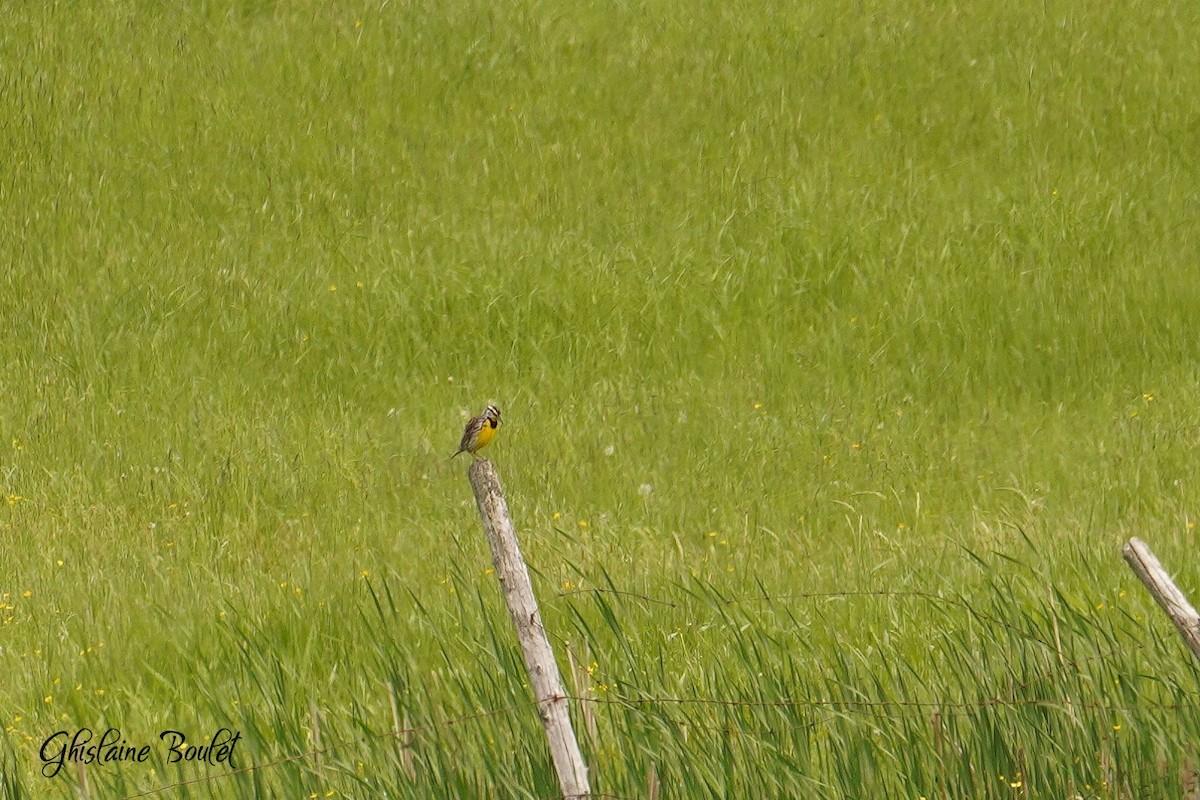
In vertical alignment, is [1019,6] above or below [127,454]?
above

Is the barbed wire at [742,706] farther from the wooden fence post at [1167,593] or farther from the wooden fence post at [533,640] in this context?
the wooden fence post at [1167,593]

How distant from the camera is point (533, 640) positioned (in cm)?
429

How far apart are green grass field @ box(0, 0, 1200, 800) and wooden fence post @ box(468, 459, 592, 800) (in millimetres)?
304

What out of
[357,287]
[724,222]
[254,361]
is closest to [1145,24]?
[724,222]

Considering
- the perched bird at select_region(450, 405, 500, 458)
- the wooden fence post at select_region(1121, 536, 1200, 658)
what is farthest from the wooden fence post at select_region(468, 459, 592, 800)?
the perched bird at select_region(450, 405, 500, 458)

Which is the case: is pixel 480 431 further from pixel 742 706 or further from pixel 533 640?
pixel 533 640

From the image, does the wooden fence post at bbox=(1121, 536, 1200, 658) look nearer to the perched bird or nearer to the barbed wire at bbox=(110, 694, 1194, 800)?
the barbed wire at bbox=(110, 694, 1194, 800)

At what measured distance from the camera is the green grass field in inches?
198

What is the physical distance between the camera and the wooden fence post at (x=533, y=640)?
4.21m

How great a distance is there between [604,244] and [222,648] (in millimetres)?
7757

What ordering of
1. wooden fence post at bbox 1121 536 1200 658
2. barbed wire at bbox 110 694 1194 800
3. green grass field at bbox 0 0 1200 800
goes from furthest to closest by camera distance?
green grass field at bbox 0 0 1200 800, barbed wire at bbox 110 694 1194 800, wooden fence post at bbox 1121 536 1200 658

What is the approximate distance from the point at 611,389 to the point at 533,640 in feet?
24.0

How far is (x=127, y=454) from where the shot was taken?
1075 cm

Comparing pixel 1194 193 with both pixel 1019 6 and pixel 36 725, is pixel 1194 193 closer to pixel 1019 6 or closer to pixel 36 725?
pixel 1019 6
